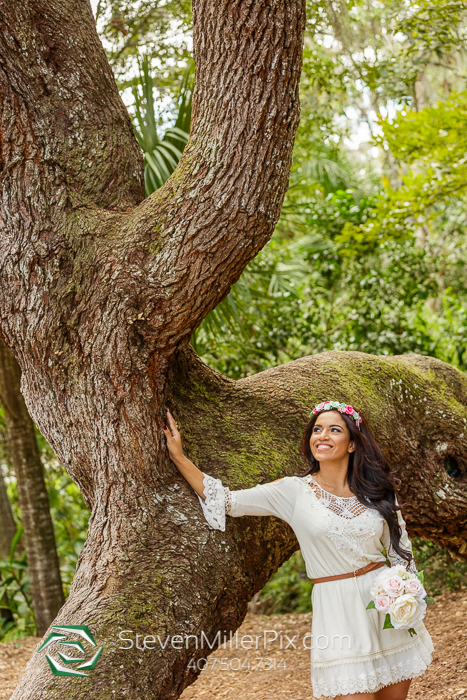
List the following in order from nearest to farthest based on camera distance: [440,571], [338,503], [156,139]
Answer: [338,503], [156,139], [440,571]

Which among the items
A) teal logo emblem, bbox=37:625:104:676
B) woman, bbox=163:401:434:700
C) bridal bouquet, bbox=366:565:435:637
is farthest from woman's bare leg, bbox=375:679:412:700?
teal logo emblem, bbox=37:625:104:676

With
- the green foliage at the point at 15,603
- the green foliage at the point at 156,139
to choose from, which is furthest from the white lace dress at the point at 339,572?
the green foliage at the point at 15,603

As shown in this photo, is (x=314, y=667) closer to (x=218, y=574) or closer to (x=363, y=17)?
(x=218, y=574)

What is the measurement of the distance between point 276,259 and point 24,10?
4356 mm

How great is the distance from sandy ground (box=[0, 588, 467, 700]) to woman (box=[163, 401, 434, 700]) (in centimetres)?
109

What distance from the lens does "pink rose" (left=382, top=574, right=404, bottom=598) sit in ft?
8.53

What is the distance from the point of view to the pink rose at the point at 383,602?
8.50ft

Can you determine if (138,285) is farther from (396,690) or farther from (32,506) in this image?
(32,506)

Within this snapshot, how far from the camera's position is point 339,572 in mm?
2752

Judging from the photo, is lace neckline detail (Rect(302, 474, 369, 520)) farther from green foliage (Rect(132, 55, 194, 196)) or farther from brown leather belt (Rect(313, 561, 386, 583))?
green foliage (Rect(132, 55, 194, 196))

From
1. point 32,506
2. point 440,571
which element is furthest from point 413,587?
point 32,506

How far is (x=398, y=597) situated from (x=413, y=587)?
0.28ft

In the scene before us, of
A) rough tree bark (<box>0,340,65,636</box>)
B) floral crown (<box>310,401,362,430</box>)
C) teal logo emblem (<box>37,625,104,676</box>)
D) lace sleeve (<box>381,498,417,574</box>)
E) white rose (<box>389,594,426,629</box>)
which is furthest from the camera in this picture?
rough tree bark (<box>0,340,65,636</box>)

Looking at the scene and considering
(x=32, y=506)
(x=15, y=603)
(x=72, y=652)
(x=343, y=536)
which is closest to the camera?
(x=72, y=652)
